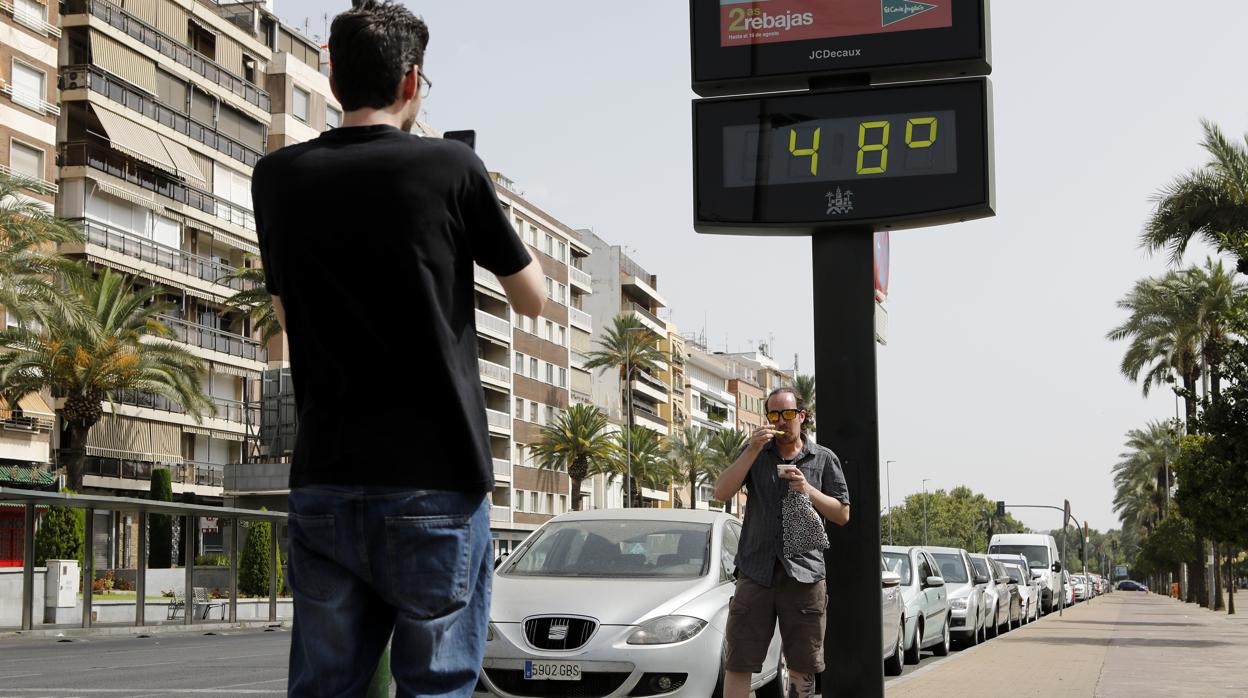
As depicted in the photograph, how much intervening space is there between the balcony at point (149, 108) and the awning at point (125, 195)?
2838 mm

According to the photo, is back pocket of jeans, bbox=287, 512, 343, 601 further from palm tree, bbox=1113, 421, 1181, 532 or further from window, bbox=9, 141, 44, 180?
palm tree, bbox=1113, 421, 1181, 532

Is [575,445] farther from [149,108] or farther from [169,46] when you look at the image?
[149,108]

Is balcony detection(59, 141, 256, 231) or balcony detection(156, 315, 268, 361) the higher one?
balcony detection(59, 141, 256, 231)

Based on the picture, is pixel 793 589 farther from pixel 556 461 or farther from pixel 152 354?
pixel 556 461

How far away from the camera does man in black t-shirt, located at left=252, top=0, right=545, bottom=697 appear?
106 inches

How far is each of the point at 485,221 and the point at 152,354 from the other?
140ft

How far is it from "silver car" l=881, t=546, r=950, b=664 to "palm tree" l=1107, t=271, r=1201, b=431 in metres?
24.2

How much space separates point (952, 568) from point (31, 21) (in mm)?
33310

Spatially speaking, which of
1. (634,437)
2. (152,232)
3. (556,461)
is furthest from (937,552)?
(634,437)

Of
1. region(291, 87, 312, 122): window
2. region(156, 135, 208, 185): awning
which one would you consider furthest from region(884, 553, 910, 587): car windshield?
region(291, 87, 312, 122): window

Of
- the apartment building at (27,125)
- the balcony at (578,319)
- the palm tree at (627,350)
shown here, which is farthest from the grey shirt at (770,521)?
the balcony at (578,319)

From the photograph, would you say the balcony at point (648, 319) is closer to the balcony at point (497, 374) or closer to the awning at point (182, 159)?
the balcony at point (497, 374)

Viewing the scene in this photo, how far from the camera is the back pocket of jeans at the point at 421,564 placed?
8.75ft

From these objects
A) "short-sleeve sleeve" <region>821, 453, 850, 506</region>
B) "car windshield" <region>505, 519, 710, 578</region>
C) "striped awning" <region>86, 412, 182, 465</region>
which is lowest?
"car windshield" <region>505, 519, 710, 578</region>
